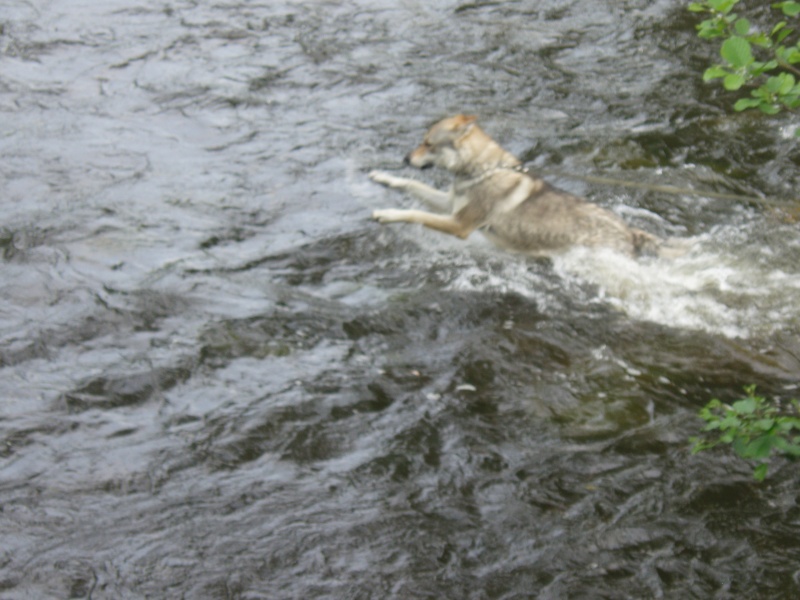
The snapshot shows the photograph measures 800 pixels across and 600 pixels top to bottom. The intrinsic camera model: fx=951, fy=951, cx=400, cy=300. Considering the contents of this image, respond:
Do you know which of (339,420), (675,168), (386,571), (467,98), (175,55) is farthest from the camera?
(175,55)

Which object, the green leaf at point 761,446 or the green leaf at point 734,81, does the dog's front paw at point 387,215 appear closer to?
the green leaf at point 734,81

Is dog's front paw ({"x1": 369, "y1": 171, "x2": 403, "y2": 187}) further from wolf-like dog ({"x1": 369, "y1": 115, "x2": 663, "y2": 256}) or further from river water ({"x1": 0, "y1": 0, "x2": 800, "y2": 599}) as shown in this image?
wolf-like dog ({"x1": 369, "y1": 115, "x2": 663, "y2": 256})

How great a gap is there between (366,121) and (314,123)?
51 cm

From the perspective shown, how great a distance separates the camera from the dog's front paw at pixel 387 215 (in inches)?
301

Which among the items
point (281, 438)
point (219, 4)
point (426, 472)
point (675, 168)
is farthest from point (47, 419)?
point (219, 4)

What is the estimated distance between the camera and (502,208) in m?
7.45

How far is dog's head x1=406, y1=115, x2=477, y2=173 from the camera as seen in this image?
758 centimetres

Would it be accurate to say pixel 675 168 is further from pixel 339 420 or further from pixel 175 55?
pixel 175 55

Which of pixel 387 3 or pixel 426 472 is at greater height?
pixel 387 3

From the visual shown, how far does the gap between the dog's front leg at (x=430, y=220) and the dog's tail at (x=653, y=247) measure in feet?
4.27

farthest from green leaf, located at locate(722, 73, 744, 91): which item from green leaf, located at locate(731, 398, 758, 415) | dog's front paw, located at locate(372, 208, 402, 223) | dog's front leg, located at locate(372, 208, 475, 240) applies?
dog's front paw, located at locate(372, 208, 402, 223)

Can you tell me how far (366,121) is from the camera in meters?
9.42

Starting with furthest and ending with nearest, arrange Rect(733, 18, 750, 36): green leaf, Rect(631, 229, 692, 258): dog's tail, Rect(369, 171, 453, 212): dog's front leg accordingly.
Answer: Rect(369, 171, 453, 212): dog's front leg
Rect(631, 229, 692, 258): dog's tail
Rect(733, 18, 750, 36): green leaf

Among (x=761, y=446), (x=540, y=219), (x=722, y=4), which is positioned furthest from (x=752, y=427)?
(x=540, y=219)
